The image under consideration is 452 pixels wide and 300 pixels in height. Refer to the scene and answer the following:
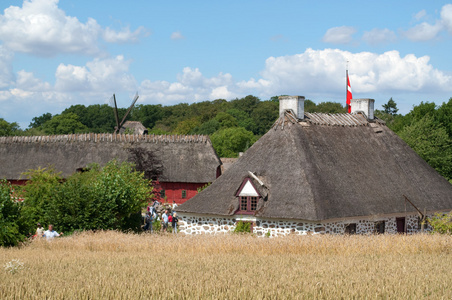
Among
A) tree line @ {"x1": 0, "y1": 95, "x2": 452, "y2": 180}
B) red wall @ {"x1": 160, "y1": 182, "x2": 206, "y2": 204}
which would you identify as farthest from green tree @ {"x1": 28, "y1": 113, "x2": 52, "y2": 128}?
red wall @ {"x1": 160, "y1": 182, "x2": 206, "y2": 204}

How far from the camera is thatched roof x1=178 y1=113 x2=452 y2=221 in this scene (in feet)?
77.8

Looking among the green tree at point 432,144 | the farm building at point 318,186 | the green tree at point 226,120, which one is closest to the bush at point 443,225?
the farm building at point 318,186

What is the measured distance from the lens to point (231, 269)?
1223 centimetres

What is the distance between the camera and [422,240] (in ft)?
58.2

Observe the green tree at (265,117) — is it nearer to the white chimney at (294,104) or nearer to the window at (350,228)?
the white chimney at (294,104)

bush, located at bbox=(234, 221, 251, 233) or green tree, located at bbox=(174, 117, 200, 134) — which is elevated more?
green tree, located at bbox=(174, 117, 200, 134)

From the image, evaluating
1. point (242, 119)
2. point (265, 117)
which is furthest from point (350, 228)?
point (242, 119)

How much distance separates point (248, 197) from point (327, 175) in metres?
3.67

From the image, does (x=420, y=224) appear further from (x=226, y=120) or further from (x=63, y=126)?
(x=63, y=126)

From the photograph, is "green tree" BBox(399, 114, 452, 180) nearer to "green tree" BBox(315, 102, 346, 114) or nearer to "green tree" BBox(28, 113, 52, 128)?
"green tree" BBox(315, 102, 346, 114)

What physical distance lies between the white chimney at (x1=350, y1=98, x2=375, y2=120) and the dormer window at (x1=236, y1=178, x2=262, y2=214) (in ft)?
34.6

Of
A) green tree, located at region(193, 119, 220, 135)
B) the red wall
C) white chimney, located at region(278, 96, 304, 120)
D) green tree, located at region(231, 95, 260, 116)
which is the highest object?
green tree, located at region(231, 95, 260, 116)

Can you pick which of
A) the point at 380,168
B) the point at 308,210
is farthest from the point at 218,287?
the point at 380,168

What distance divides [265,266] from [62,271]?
4482mm
